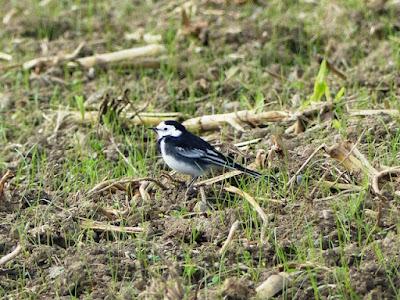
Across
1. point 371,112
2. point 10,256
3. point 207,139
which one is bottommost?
point 207,139

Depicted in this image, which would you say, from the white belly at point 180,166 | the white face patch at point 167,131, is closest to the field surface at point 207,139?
the white belly at point 180,166

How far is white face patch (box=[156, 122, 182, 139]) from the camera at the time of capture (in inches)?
292

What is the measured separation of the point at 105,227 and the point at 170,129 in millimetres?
1126

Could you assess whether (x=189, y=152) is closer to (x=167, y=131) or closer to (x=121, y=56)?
(x=167, y=131)

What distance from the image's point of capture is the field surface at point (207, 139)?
5977 millimetres

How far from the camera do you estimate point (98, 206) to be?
6.81m

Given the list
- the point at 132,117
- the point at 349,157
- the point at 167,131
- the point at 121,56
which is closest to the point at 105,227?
the point at 167,131

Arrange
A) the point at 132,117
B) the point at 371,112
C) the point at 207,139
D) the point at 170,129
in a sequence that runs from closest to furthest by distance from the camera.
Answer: the point at 170,129, the point at 371,112, the point at 207,139, the point at 132,117

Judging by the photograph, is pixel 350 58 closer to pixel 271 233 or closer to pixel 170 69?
pixel 170 69

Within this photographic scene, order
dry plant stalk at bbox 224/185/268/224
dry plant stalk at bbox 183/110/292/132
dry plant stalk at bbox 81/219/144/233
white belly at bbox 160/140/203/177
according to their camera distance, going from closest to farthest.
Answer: dry plant stalk at bbox 224/185/268/224 < dry plant stalk at bbox 81/219/144/233 < white belly at bbox 160/140/203/177 < dry plant stalk at bbox 183/110/292/132

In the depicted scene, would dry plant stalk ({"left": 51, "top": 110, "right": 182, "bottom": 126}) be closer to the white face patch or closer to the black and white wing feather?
the white face patch

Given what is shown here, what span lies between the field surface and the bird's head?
0.87ft

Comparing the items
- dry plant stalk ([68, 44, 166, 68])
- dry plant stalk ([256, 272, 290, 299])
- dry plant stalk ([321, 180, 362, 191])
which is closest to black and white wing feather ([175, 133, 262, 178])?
dry plant stalk ([321, 180, 362, 191])

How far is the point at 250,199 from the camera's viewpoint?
6.64 metres
